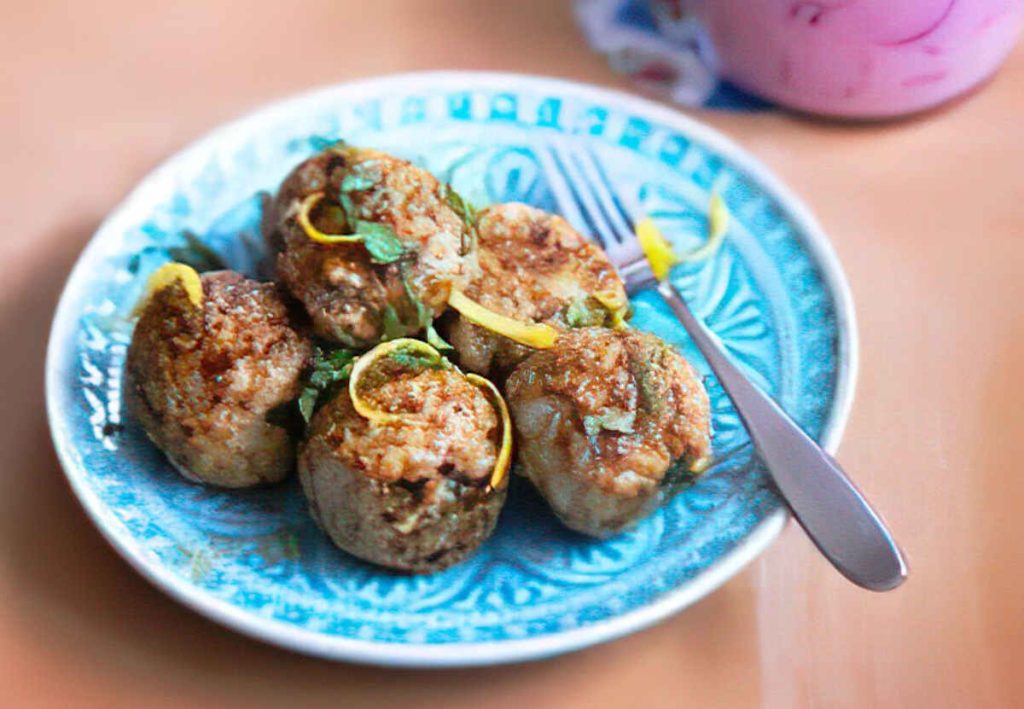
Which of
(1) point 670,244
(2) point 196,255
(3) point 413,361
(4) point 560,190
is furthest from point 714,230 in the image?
(2) point 196,255

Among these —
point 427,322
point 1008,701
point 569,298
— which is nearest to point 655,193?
point 569,298

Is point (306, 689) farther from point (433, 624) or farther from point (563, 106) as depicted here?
point (563, 106)

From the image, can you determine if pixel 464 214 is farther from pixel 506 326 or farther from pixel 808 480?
pixel 808 480

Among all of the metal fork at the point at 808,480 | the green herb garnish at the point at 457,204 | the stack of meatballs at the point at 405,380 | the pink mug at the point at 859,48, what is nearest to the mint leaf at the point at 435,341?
the stack of meatballs at the point at 405,380

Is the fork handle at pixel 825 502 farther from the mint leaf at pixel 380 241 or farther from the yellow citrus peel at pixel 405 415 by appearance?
the mint leaf at pixel 380 241

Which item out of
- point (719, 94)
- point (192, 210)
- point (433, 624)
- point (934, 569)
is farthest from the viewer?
point (719, 94)

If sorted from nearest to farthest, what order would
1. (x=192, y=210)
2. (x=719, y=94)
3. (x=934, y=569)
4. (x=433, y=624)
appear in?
(x=433, y=624) < (x=934, y=569) < (x=192, y=210) < (x=719, y=94)
